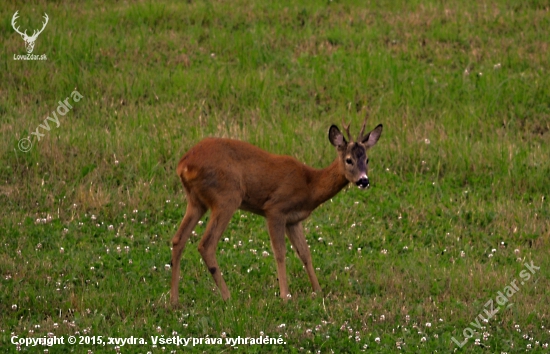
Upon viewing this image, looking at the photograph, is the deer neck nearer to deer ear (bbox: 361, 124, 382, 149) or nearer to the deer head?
the deer head

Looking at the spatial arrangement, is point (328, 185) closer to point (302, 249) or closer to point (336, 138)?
point (336, 138)

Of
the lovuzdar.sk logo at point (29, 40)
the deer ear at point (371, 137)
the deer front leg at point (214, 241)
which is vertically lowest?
the deer front leg at point (214, 241)

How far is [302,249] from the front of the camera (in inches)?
353

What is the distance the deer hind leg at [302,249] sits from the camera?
348 inches

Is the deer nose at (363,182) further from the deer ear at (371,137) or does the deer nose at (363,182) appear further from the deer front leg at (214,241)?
the deer front leg at (214,241)

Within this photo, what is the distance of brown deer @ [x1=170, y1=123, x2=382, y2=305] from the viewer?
846 centimetres

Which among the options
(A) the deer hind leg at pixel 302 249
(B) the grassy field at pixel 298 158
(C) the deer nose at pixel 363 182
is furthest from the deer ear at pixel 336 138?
(B) the grassy field at pixel 298 158

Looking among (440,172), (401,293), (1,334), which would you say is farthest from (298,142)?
(1,334)

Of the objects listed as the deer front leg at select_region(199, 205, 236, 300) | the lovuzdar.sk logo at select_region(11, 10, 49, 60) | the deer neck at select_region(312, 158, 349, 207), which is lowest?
the deer front leg at select_region(199, 205, 236, 300)

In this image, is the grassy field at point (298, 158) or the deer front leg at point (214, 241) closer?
the grassy field at point (298, 158)

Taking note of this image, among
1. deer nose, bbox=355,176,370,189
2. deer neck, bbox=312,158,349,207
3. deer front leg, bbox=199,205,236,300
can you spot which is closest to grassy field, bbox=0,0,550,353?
deer front leg, bbox=199,205,236,300

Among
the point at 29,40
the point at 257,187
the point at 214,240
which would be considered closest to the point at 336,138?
the point at 257,187

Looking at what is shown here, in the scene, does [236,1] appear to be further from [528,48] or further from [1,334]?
[1,334]

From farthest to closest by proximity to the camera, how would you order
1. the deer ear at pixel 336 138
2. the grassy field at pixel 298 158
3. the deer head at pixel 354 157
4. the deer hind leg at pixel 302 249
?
the deer ear at pixel 336 138
the deer hind leg at pixel 302 249
the deer head at pixel 354 157
the grassy field at pixel 298 158
